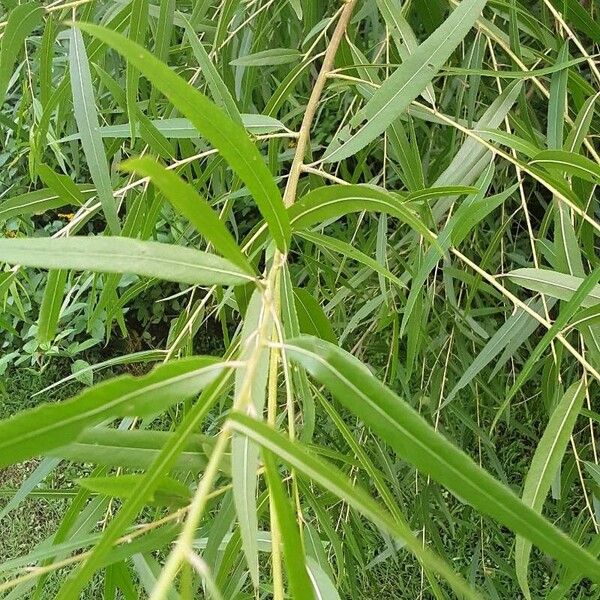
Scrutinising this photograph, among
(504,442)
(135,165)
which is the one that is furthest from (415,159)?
(504,442)

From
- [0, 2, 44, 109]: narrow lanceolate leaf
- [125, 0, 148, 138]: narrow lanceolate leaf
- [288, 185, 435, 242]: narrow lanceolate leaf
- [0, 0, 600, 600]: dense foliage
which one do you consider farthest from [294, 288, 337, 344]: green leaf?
[0, 2, 44, 109]: narrow lanceolate leaf

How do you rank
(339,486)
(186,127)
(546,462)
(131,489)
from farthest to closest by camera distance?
1. (186,127)
2. (546,462)
3. (131,489)
4. (339,486)

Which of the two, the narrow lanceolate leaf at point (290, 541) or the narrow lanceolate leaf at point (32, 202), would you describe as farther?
the narrow lanceolate leaf at point (32, 202)

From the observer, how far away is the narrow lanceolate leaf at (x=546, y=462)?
1.48 feet

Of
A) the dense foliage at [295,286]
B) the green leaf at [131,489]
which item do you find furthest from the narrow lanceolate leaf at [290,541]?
the green leaf at [131,489]

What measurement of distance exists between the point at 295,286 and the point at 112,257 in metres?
0.47

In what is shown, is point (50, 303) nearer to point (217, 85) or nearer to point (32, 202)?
point (32, 202)

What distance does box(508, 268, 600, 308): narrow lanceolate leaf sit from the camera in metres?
0.51

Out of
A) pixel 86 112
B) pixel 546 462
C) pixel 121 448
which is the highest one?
pixel 86 112

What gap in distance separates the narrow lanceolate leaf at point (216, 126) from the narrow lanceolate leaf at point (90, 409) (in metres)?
0.09

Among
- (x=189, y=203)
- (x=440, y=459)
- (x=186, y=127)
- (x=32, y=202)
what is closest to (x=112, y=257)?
(x=189, y=203)

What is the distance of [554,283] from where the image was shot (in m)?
0.53

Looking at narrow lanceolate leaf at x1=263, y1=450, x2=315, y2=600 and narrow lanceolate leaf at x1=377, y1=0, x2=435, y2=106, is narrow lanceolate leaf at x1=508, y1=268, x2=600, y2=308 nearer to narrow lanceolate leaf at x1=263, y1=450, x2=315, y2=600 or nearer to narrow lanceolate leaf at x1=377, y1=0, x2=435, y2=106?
narrow lanceolate leaf at x1=377, y1=0, x2=435, y2=106

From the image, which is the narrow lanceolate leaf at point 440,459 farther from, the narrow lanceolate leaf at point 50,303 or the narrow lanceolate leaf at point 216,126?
the narrow lanceolate leaf at point 50,303
